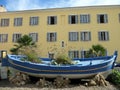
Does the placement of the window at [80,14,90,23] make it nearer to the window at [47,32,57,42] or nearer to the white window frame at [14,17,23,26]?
the window at [47,32,57,42]

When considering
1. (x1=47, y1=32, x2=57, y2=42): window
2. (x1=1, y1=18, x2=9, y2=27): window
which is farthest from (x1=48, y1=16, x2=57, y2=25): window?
(x1=1, y1=18, x2=9, y2=27): window

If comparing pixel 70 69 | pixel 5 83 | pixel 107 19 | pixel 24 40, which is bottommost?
pixel 5 83

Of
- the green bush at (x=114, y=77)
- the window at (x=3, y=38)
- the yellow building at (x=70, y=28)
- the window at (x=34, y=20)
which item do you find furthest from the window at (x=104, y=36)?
the green bush at (x=114, y=77)

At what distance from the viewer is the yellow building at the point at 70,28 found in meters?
37.6

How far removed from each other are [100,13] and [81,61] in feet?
75.1

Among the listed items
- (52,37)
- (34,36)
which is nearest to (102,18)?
(52,37)

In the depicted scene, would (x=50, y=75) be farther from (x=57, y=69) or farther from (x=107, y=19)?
(x=107, y=19)

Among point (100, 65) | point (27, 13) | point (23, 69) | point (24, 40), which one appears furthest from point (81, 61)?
point (27, 13)

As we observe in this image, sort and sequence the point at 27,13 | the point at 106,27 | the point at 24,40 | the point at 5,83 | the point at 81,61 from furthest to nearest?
the point at 27,13 → the point at 106,27 → the point at 24,40 → the point at 81,61 → the point at 5,83

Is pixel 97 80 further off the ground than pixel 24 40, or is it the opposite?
pixel 24 40

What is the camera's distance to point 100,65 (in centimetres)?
1463

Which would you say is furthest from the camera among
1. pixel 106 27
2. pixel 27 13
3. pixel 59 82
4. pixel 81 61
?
pixel 27 13

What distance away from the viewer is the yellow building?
123 feet

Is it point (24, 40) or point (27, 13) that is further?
point (27, 13)
